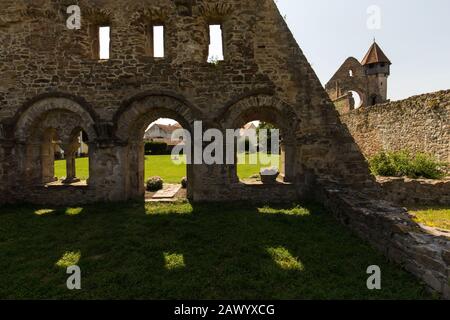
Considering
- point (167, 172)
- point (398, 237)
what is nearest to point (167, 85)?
point (398, 237)

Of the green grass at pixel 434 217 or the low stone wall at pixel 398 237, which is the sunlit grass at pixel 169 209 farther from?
the green grass at pixel 434 217

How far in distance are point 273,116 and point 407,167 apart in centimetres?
577

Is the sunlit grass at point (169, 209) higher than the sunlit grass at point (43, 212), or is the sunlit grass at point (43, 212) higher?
the sunlit grass at point (169, 209)

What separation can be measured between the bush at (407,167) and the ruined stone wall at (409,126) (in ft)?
4.48

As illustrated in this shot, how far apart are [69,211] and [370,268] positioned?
7.80m

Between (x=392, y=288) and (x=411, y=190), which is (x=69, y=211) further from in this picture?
(x=411, y=190)

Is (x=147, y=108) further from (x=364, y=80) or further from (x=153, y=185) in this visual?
(x=364, y=80)

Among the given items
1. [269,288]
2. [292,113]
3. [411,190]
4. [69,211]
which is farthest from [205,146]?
[411,190]

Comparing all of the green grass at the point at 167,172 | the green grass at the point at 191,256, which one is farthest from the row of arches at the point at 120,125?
the green grass at the point at 167,172

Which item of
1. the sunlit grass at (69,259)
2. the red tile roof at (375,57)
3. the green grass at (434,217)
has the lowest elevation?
the sunlit grass at (69,259)

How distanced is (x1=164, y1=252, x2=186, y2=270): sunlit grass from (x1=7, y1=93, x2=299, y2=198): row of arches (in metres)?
3.78

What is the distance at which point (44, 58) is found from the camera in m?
8.91

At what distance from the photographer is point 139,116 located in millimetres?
9062

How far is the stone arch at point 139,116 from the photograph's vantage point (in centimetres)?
880
